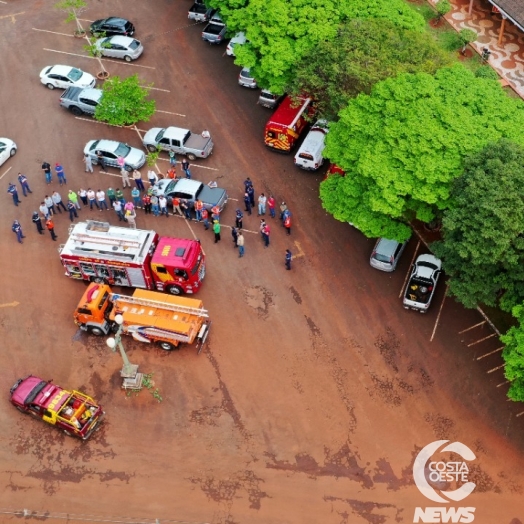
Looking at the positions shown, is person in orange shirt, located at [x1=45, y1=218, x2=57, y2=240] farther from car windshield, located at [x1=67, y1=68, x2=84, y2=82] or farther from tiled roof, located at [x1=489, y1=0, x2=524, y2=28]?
tiled roof, located at [x1=489, y1=0, x2=524, y2=28]

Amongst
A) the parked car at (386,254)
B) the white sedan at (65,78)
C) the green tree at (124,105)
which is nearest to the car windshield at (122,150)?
the green tree at (124,105)

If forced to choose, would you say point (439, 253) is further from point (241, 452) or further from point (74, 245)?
point (74, 245)

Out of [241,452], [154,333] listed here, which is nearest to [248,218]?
[154,333]

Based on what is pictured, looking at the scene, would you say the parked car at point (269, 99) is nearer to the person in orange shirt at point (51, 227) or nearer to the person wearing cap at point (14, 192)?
the person in orange shirt at point (51, 227)

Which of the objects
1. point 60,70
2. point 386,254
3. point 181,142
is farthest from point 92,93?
point 386,254

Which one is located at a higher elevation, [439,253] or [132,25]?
[439,253]

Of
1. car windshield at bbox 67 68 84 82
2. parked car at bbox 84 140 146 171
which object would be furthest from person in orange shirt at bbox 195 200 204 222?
car windshield at bbox 67 68 84 82
